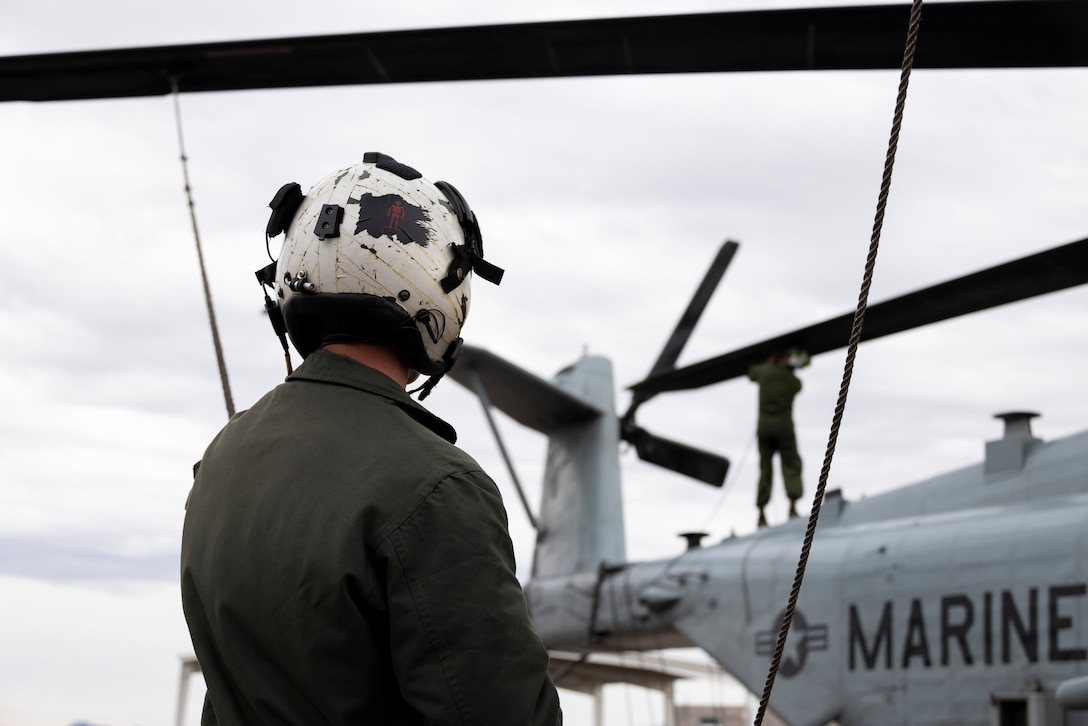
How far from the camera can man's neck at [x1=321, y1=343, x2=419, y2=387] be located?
1563mm

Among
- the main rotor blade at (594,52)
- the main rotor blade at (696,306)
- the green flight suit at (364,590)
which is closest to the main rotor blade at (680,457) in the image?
the main rotor blade at (696,306)

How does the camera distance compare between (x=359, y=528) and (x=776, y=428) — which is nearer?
(x=359, y=528)

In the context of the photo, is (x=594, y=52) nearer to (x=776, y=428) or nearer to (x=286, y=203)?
(x=286, y=203)

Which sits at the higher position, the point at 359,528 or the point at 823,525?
the point at 823,525

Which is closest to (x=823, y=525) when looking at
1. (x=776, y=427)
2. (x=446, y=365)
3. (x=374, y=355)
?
(x=776, y=427)

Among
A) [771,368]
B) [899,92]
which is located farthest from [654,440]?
[899,92]

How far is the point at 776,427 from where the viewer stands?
959cm

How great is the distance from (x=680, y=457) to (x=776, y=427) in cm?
202

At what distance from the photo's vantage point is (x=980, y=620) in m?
6.85

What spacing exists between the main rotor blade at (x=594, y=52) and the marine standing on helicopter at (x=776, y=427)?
505 centimetres

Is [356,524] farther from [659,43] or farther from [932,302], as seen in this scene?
[932,302]

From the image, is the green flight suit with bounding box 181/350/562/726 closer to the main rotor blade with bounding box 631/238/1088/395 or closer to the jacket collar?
the jacket collar

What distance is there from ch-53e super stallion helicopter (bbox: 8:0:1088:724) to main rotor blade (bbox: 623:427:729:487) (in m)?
0.02

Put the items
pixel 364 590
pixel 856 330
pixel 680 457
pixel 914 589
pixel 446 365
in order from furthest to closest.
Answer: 1. pixel 680 457
2. pixel 914 589
3. pixel 856 330
4. pixel 446 365
5. pixel 364 590
